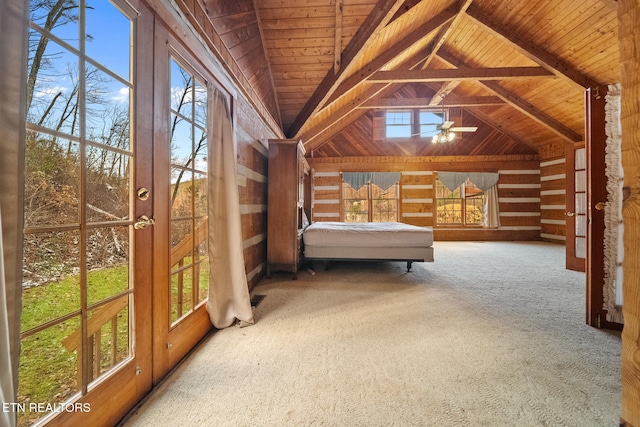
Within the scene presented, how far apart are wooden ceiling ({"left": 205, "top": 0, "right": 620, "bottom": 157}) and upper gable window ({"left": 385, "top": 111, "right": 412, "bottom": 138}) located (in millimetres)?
1248

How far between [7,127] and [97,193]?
0.51m

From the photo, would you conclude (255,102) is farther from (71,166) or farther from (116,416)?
(116,416)

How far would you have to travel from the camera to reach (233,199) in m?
1.99

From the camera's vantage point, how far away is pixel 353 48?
3.11 m

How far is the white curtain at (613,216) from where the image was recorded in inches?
79.4

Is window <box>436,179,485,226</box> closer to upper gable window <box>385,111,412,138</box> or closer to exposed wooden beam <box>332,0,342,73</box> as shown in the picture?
upper gable window <box>385,111,412,138</box>

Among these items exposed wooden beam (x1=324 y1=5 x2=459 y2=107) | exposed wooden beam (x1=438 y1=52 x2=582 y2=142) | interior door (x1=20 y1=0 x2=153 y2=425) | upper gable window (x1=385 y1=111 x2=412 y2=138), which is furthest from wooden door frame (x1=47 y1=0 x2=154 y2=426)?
upper gable window (x1=385 y1=111 x2=412 y2=138)

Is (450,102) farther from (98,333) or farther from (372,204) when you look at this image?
(98,333)

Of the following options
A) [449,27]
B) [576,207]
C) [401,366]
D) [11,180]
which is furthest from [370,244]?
[449,27]

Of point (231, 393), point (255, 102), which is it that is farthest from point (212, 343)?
point (255, 102)

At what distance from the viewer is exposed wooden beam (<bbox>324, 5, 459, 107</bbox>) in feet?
12.8

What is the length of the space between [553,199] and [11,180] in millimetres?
9862

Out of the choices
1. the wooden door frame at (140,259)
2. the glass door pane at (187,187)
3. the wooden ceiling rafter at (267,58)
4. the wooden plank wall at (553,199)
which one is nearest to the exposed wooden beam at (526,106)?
the wooden plank wall at (553,199)

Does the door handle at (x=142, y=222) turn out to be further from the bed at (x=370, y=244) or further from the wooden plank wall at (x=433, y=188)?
the wooden plank wall at (x=433, y=188)
